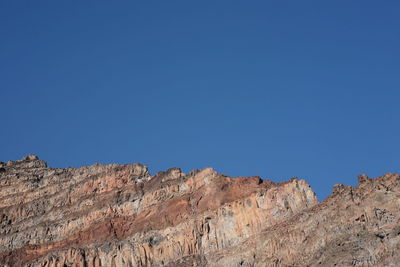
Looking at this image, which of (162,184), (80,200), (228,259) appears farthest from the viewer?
(80,200)

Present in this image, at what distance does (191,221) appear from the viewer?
4459 inches

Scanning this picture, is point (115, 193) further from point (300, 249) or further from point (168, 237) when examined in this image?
point (300, 249)

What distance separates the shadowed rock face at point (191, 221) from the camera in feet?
308

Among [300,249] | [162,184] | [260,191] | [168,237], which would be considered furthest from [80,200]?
[300,249]

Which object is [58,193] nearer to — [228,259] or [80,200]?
[80,200]

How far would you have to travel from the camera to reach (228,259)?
104 metres

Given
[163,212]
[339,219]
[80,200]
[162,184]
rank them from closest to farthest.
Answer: [339,219]
[163,212]
[162,184]
[80,200]

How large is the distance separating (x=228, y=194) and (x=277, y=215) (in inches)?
436

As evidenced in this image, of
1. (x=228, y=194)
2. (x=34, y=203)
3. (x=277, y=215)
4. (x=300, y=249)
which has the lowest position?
(x=300, y=249)

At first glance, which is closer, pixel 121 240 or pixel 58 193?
pixel 121 240

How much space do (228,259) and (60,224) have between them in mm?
37840

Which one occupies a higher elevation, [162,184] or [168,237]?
[162,184]

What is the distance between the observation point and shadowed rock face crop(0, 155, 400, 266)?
308 ft

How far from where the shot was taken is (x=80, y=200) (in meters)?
135
